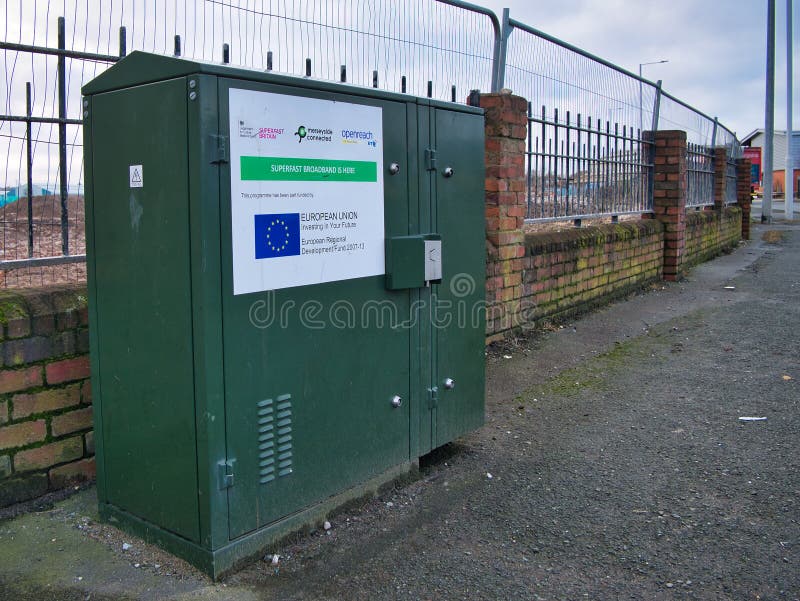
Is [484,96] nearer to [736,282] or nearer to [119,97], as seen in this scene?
[119,97]

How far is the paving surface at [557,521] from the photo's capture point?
111 inches

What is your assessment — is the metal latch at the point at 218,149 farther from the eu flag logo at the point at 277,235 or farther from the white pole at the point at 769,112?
the white pole at the point at 769,112

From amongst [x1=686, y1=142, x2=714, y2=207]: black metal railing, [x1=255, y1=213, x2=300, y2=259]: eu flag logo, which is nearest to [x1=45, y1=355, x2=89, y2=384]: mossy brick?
[x1=255, y1=213, x2=300, y2=259]: eu flag logo

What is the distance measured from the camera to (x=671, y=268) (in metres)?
11.0

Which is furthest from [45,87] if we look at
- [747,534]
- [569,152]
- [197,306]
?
[569,152]

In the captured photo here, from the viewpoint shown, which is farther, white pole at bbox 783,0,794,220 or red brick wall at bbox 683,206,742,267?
white pole at bbox 783,0,794,220

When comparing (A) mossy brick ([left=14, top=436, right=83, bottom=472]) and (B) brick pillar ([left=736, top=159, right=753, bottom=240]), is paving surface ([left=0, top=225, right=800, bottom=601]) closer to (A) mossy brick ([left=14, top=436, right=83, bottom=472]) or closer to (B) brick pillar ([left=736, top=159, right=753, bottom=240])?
(A) mossy brick ([left=14, top=436, right=83, bottom=472])

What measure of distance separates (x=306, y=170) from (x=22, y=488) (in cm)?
187

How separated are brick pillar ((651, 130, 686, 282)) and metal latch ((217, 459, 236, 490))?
9.40m

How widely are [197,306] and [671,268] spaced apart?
9.53 m

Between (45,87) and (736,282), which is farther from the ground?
(45,87)

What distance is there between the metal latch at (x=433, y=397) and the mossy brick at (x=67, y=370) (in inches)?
63.3

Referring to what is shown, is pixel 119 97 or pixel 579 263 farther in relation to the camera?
pixel 579 263

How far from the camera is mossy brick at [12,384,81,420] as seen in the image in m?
3.28
